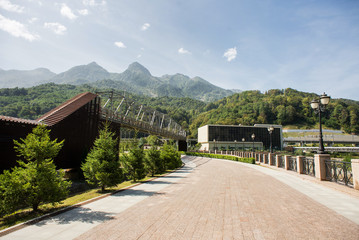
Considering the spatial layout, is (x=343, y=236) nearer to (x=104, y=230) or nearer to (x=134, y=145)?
(x=104, y=230)

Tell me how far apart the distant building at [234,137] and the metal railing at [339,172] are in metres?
82.0

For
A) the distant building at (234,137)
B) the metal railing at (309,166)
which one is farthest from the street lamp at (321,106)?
the distant building at (234,137)

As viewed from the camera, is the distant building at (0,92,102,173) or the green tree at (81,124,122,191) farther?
the distant building at (0,92,102,173)

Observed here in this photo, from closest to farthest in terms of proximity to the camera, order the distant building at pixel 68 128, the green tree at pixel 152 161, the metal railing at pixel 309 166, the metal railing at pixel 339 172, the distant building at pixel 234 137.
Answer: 1. the metal railing at pixel 339 172
2. the distant building at pixel 68 128
3. the metal railing at pixel 309 166
4. the green tree at pixel 152 161
5. the distant building at pixel 234 137

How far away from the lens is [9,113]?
96.0m

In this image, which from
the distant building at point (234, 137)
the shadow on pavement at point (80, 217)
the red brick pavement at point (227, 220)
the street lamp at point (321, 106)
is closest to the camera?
the red brick pavement at point (227, 220)

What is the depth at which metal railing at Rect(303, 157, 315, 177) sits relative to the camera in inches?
607

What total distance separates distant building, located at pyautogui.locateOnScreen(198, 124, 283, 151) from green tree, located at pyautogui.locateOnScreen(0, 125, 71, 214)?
89.6 meters

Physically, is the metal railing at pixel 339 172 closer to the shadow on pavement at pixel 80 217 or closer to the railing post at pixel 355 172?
the railing post at pixel 355 172

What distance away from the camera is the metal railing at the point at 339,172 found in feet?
36.4

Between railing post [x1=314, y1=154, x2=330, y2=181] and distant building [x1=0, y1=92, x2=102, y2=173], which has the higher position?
distant building [x1=0, y1=92, x2=102, y2=173]

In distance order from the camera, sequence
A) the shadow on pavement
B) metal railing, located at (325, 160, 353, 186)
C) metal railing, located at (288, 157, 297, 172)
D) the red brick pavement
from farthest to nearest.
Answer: metal railing, located at (288, 157, 297, 172) → metal railing, located at (325, 160, 353, 186) → the shadow on pavement → the red brick pavement

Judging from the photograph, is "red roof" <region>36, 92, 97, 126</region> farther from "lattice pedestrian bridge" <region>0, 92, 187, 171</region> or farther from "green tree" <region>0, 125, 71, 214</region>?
"green tree" <region>0, 125, 71, 214</region>

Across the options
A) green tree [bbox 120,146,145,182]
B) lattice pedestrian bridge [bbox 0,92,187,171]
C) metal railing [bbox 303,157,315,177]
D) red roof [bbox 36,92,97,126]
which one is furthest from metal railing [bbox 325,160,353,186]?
red roof [bbox 36,92,97,126]
